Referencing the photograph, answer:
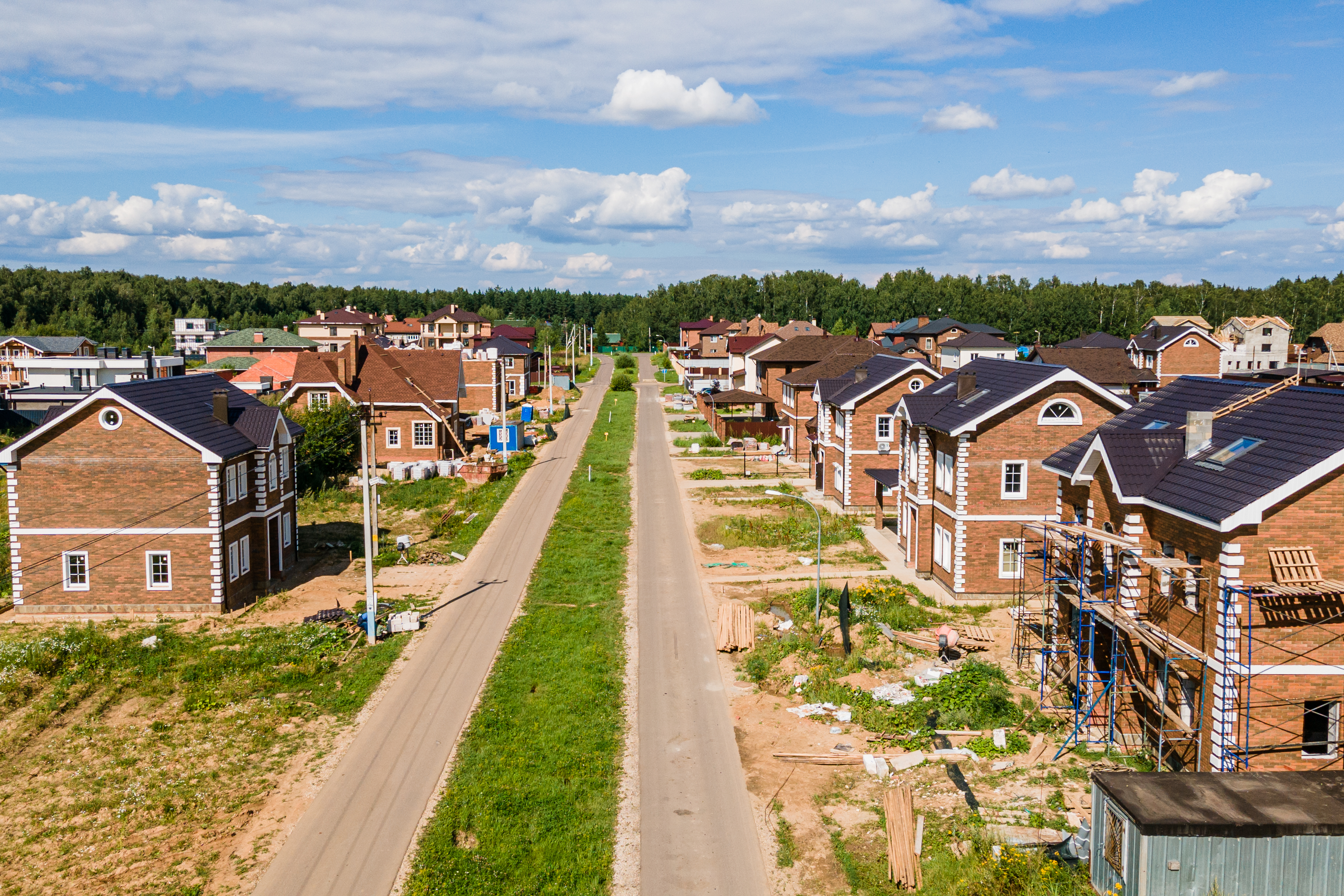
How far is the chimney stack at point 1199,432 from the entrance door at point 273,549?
3251cm

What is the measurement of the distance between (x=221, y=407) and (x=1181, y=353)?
8299 cm

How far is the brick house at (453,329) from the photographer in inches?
6107

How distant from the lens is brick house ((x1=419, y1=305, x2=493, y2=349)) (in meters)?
155

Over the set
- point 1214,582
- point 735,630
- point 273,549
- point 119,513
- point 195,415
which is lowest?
point 735,630

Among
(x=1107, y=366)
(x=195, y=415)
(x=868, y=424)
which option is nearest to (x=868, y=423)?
(x=868, y=424)

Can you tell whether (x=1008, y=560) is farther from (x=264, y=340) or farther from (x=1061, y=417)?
(x=264, y=340)

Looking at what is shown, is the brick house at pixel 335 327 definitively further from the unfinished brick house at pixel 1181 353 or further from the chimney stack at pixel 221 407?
the chimney stack at pixel 221 407

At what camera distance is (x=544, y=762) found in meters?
22.0

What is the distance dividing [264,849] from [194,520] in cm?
1816

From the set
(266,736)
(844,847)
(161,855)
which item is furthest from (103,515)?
(844,847)

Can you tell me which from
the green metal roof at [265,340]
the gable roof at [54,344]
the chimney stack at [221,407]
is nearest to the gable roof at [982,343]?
the green metal roof at [265,340]

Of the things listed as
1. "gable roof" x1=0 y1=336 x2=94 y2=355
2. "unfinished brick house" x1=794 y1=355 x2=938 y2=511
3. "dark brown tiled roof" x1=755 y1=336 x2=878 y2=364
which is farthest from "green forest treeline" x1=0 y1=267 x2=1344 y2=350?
"unfinished brick house" x1=794 y1=355 x2=938 y2=511

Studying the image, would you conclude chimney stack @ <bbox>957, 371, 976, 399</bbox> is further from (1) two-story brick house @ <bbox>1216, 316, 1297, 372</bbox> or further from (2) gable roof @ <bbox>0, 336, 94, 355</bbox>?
(2) gable roof @ <bbox>0, 336, 94, 355</bbox>

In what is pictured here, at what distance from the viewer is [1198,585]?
20375 mm
